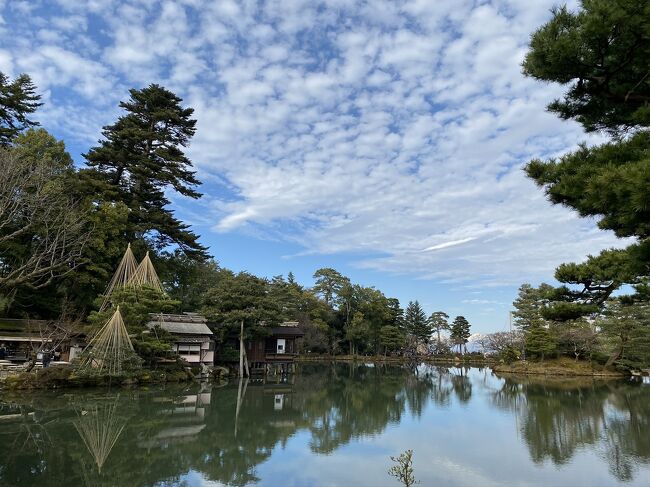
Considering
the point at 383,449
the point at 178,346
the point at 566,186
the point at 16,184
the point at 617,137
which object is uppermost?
the point at 16,184

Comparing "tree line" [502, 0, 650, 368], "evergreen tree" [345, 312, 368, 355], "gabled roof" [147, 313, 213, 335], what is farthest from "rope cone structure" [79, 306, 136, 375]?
"evergreen tree" [345, 312, 368, 355]

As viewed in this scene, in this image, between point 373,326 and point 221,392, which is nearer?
point 221,392

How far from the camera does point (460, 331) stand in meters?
47.0

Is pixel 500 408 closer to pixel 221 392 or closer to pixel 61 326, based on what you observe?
pixel 221 392

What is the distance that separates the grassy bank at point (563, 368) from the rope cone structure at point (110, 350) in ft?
88.0

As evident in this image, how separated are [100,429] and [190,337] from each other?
11401mm

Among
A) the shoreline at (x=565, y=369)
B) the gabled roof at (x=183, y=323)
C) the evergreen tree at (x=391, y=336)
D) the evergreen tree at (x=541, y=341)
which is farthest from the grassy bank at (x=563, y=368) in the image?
the gabled roof at (x=183, y=323)

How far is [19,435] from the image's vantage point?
857 cm

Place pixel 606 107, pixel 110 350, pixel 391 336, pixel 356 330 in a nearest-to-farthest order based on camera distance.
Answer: pixel 606 107, pixel 110 350, pixel 356 330, pixel 391 336

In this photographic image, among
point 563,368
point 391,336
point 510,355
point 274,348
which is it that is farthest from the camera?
point 391,336

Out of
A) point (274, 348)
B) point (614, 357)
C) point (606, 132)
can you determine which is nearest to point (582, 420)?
point (606, 132)

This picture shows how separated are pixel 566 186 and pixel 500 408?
42.2 feet

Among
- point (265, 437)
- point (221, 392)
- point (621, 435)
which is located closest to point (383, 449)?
point (265, 437)

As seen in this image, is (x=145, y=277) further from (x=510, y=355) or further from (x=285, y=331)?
(x=510, y=355)
